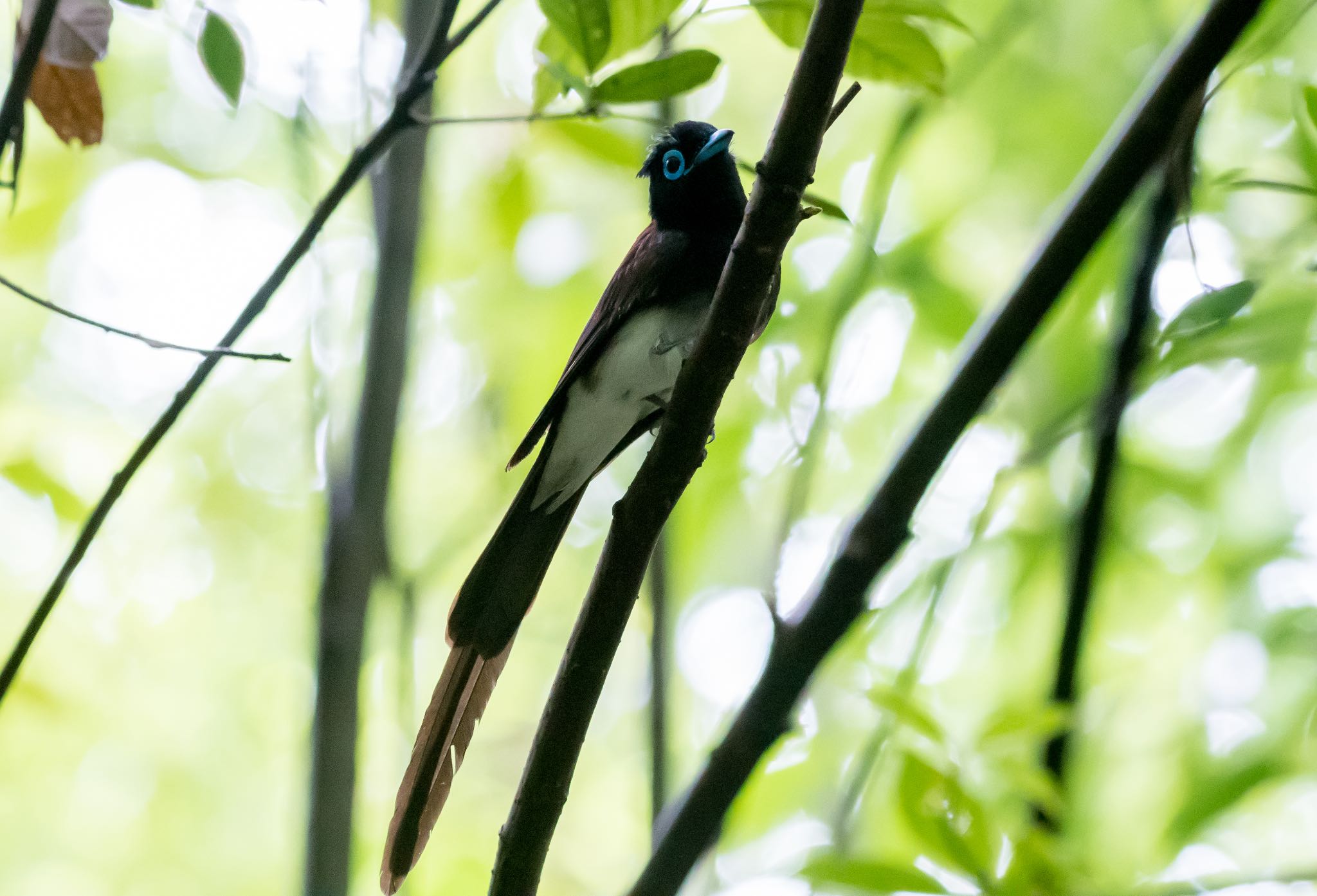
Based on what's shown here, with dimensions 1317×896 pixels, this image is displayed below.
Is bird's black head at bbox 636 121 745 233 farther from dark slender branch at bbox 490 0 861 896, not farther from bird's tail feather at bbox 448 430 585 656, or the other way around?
dark slender branch at bbox 490 0 861 896

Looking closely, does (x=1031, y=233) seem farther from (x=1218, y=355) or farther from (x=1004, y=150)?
(x=1218, y=355)

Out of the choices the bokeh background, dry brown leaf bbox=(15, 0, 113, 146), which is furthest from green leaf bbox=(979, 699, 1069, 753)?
dry brown leaf bbox=(15, 0, 113, 146)

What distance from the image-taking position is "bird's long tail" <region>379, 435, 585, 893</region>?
161 cm

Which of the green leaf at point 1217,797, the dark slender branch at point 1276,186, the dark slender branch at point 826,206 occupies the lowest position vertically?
the green leaf at point 1217,797

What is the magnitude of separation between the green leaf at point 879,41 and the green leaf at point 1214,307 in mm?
469

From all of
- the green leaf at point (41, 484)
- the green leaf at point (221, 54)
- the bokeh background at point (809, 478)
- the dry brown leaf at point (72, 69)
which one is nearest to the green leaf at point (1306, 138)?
the bokeh background at point (809, 478)

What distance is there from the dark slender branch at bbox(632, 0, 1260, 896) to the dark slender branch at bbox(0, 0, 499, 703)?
44cm

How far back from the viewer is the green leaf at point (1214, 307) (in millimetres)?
1489

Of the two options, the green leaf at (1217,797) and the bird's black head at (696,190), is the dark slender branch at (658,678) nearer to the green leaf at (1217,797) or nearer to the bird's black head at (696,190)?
the bird's black head at (696,190)

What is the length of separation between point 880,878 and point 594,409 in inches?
43.6

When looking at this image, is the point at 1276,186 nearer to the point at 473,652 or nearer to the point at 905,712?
the point at 905,712

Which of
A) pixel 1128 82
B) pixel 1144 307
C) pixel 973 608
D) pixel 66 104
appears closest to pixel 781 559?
pixel 1144 307

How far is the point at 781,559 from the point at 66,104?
47.5 inches

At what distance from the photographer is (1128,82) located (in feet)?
9.81
